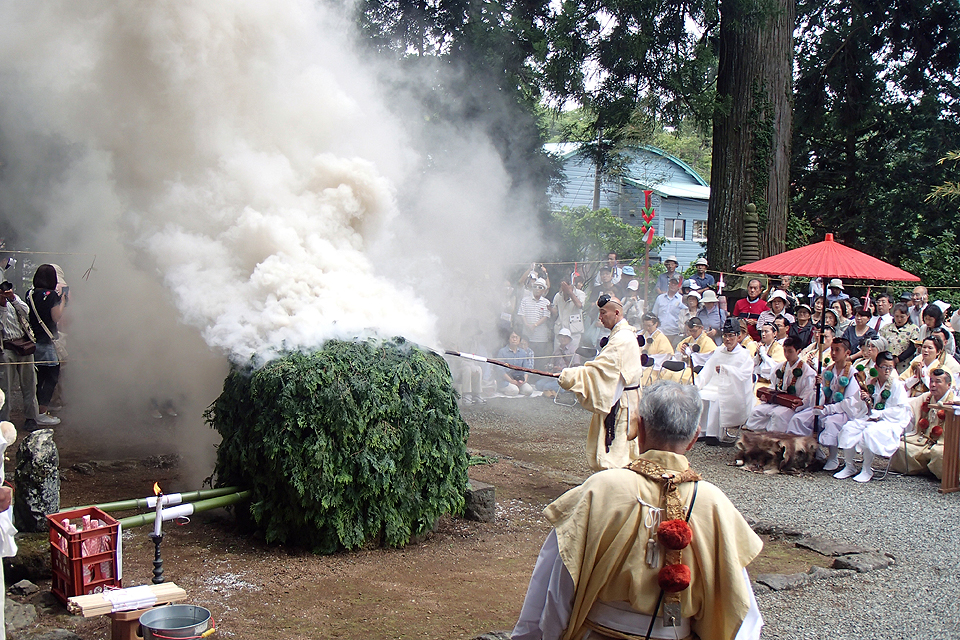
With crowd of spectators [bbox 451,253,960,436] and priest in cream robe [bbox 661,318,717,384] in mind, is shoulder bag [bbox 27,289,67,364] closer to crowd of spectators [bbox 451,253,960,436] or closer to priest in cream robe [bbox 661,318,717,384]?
crowd of spectators [bbox 451,253,960,436]

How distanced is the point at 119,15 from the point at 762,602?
6.90 m

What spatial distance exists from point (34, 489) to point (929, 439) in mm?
8048

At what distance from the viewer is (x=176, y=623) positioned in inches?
138

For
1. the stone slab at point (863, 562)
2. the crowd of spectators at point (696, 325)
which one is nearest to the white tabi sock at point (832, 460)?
the crowd of spectators at point (696, 325)

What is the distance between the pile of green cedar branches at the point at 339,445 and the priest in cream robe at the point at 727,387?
200 inches

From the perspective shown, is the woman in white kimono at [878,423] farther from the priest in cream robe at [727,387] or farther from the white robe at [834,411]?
the priest in cream robe at [727,387]

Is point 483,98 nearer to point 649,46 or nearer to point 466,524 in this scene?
point 649,46

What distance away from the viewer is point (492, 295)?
13.4 m

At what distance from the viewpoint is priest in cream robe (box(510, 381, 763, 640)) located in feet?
7.83

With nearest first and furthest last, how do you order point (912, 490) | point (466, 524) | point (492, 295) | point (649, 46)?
point (466, 524) < point (912, 490) < point (649, 46) < point (492, 295)

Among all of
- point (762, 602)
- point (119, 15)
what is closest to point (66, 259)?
point (119, 15)

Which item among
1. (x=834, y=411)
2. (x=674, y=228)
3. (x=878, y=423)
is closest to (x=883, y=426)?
(x=878, y=423)

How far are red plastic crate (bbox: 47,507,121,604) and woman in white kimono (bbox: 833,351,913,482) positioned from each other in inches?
270

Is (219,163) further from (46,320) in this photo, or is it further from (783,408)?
(783,408)
